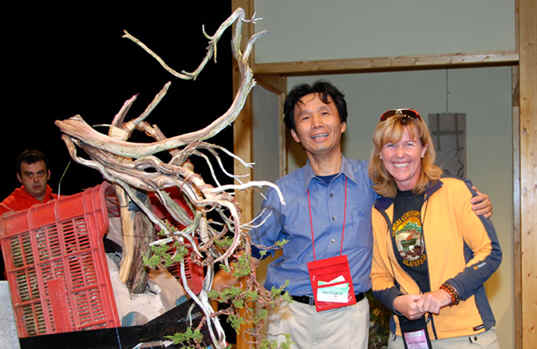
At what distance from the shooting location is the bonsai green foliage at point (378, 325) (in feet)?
13.7

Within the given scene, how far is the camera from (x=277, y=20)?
160 inches

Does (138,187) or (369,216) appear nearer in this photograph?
(138,187)

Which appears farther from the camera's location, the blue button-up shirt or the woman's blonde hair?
the blue button-up shirt

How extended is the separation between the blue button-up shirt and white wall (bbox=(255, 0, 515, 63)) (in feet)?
6.75

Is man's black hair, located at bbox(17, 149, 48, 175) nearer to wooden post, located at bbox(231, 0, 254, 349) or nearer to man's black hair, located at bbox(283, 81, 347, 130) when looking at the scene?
wooden post, located at bbox(231, 0, 254, 349)

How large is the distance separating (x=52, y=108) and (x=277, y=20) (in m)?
1.84

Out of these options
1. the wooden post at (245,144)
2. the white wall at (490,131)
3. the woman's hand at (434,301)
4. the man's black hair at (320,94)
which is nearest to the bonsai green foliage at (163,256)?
the woman's hand at (434,301)

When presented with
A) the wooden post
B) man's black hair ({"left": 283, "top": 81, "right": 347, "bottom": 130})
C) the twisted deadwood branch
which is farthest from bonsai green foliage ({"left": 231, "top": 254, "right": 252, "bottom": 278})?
the wooden post

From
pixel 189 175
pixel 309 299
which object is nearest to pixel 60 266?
pixel 189 175

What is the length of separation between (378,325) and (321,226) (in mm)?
2575

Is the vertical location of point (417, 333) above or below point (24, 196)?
below

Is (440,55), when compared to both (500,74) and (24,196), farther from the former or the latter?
(24,196)

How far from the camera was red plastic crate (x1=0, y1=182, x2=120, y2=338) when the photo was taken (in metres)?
1.22

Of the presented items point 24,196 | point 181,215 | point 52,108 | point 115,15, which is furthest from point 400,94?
point 181,215
